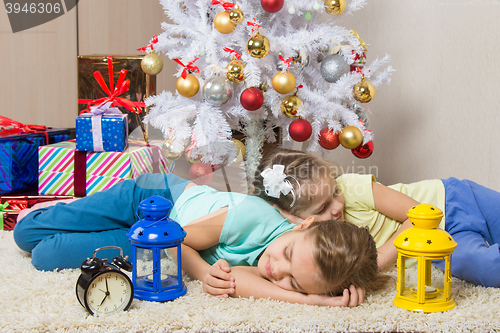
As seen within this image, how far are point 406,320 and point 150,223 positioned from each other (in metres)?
0.51

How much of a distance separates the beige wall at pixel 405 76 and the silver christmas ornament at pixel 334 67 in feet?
1.32

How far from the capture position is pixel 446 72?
152 cm

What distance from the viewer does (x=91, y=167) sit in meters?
1.55

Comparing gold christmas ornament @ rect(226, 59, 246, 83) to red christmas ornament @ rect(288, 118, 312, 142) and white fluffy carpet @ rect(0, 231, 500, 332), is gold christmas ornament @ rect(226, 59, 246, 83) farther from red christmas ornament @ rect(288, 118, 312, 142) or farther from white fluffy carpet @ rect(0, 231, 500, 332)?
white fluffy carpet @ rect(0, 231, 500, 332)

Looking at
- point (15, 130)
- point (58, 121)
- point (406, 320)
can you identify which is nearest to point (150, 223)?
point (406, 320)

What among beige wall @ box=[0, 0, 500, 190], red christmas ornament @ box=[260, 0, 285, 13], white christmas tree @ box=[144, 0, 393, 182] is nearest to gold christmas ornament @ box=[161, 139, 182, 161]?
white christmas tree @ box=[144, 0, 393, 182]

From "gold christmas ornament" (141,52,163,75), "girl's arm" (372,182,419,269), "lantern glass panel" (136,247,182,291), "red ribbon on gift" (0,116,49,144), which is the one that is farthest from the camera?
"red ribbon on gift" (0,116,49,144)

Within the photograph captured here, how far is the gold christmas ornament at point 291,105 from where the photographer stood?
1396 mm

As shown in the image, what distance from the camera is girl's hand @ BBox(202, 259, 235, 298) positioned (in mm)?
863

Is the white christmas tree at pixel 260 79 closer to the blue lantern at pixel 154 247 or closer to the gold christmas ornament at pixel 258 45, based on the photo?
the gold christmas ornament at pixel 258 45

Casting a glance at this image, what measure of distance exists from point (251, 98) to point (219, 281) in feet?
2.18

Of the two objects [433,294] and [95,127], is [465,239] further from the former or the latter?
[95,127]

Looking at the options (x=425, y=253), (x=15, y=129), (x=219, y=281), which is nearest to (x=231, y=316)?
(x=219, y=281)

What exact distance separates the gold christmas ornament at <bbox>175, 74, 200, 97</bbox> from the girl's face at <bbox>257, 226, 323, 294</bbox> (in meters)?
0.70
